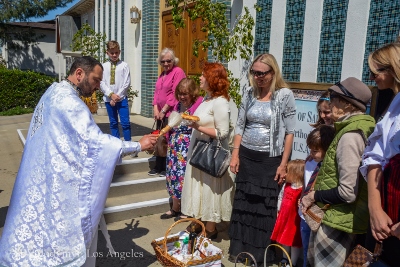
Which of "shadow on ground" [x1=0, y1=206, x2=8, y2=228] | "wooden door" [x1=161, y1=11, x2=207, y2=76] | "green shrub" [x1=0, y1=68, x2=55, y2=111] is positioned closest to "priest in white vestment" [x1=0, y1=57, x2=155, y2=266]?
"shadow on ground" [x1=0, y1=206, x2=8, y2=228]

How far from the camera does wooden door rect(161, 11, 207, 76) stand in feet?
24.4

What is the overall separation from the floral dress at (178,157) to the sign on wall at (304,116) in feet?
4.15

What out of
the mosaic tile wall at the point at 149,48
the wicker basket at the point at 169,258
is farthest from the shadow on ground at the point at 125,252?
the mosaic tile wall at the point at 149,48

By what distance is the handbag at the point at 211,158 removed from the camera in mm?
3668

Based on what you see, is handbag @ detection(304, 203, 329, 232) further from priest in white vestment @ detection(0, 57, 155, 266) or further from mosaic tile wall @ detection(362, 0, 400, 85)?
mosaic tile wall @ detection(362, 0, 400, 85)

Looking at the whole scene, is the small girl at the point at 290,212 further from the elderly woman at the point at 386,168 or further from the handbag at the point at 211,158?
the elderly woman at the point at 386,168

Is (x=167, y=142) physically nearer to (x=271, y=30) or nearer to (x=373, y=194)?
(x=271, y=30)

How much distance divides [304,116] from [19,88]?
490 inches

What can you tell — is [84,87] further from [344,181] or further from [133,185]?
[133,185]

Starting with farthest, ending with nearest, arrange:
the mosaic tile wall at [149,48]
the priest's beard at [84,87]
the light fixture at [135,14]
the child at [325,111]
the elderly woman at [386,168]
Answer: the light fixture at [135,14], the mosaic tile wall at [149,48], the child at [325,111], the priest's beard at [84,87], the elderly woman at [386,168]

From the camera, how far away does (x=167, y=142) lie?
486 cm

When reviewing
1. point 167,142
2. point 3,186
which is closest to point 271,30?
point 167,142

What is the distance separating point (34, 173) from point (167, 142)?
2499 millimetres

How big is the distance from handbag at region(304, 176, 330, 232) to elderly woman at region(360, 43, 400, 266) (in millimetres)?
424
